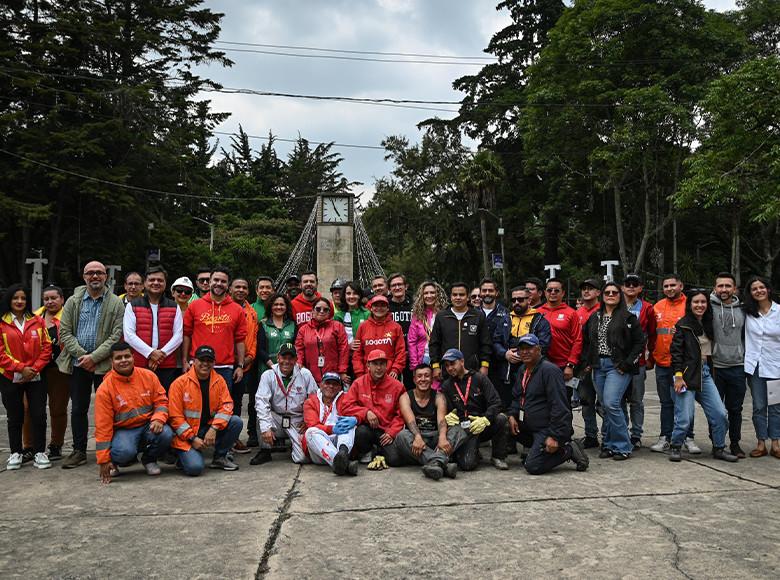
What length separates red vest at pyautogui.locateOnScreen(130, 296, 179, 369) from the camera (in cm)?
601

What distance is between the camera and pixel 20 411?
5.88m

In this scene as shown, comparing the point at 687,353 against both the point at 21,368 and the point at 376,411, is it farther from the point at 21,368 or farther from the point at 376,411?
the point at 21,368

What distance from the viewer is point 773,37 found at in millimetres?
26938

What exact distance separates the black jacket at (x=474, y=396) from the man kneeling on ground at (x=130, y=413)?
256cm

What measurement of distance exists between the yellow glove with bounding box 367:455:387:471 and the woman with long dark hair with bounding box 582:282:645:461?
220 centimetres

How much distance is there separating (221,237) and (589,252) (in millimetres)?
19950

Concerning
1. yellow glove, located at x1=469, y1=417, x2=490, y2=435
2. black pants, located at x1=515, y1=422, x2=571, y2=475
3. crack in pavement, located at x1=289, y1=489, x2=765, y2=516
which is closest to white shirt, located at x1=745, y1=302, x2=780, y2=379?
crack in pavement, located at x1=289, y1=489, x2=765, y2=516

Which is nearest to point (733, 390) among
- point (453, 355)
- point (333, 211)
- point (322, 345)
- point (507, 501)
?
point (453, 355)

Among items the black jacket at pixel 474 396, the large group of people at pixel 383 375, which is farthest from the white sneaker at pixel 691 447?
the black jacket at pixel 474 396

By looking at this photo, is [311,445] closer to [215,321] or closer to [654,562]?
[215,321]

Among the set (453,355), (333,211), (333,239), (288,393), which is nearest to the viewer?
(453,355)

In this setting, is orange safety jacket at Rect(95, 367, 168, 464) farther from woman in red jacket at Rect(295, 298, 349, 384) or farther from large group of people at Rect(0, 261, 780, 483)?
woman in red jacket at Rect(295, 298, 349, 384)

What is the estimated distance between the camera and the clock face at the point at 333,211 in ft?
63.9

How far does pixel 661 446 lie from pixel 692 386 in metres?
0.81
